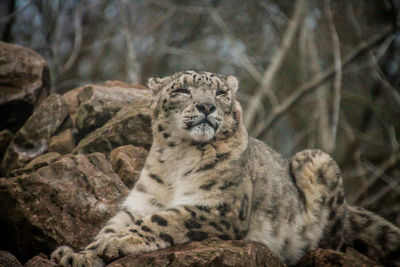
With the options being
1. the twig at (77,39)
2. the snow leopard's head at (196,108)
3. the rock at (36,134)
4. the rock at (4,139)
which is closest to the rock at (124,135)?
the rock at (36,134)

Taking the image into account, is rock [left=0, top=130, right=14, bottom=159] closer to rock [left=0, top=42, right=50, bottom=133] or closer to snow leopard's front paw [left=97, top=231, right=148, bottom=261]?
rock [left=0, top=42, right=50, bottom=133]

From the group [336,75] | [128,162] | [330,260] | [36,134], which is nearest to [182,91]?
[128,162]

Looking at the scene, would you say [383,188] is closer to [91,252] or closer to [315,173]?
[315,173]

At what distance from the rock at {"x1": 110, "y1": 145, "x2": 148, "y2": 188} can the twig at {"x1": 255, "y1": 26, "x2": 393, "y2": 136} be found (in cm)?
480

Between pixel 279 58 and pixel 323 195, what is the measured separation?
6510 millimetres

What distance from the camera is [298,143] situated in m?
10.5

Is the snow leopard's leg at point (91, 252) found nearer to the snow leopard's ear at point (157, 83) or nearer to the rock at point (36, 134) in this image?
the snow leopard's ear at point (157, 83)

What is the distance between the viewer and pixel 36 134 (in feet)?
23.8

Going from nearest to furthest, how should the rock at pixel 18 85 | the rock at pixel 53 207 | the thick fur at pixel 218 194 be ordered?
the thick fur at pixel 218 194 < the rock at pixel 53 207 < the rock at pixel 18 85

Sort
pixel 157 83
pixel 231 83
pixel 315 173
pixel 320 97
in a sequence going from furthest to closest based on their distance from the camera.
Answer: pixel 320 97
pixel 315 173
pixel 157 83
pixel 231 83

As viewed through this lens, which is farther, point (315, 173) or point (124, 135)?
point (124, 135)

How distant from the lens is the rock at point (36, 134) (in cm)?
706

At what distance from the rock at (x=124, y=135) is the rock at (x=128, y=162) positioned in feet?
0.81

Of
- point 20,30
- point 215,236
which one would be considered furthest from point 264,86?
point 215,236
